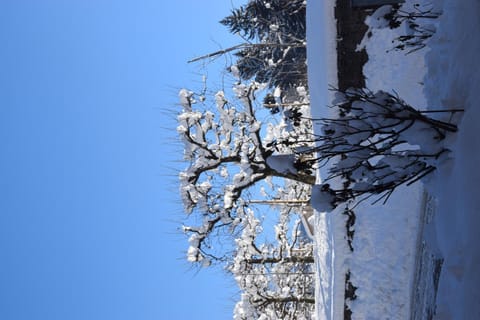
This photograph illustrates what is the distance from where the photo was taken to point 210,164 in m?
10.0

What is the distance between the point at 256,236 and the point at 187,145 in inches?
178

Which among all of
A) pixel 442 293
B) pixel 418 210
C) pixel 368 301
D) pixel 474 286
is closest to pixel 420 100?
pixel 418 210

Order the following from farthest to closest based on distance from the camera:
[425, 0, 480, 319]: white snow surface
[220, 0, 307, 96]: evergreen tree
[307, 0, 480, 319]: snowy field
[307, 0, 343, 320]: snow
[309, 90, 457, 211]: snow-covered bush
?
[220, 0, 307, 96]: evergreen tree < [307, 0, 343, 320]: snow < [307, 0, 480, 319]: snowy field < [309, 90, 457, 211]: snow-covered bush < [425, 0, 480, 319]: white snow surface

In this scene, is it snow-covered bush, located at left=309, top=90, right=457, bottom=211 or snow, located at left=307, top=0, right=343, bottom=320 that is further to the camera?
snow, located at left=307, top=0, right=343, bottom=320

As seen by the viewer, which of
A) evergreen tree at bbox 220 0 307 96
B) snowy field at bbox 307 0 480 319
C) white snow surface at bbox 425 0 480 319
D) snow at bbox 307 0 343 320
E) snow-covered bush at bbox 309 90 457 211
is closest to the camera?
white snow surface at bbox 425 0 480 319

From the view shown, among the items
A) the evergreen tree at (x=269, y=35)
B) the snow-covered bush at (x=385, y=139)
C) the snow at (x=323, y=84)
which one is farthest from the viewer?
the evergreen tree at (x=269, y=35)

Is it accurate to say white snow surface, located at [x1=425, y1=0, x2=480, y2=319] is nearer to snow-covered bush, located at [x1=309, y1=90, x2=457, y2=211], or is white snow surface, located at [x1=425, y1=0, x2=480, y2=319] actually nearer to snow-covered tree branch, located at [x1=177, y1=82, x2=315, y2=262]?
snow-covered bush, located at [x1=309, y1=90, x2=457, y2=211]

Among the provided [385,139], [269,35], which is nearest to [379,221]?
[385,139]

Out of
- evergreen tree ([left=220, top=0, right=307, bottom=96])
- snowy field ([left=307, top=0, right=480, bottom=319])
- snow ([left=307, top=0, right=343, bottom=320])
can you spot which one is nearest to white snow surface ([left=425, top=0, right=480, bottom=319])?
snowy field ([left=307, top=0, right=480, bottom=319])

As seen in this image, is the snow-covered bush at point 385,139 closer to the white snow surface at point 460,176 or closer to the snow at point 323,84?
the white snow surface at point 460,176

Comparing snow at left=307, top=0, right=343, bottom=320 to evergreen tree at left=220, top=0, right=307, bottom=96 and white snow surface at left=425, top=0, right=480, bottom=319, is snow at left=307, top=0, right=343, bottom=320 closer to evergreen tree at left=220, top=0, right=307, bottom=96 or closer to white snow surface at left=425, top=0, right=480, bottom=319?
white snow surface at left=425, top=0, right=480, bottom=319

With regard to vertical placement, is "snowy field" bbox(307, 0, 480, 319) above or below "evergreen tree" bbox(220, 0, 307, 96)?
below

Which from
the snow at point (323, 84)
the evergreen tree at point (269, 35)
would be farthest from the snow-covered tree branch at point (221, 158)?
the evergreen tree at point (269, 35)

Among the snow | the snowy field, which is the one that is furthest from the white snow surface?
the snow
